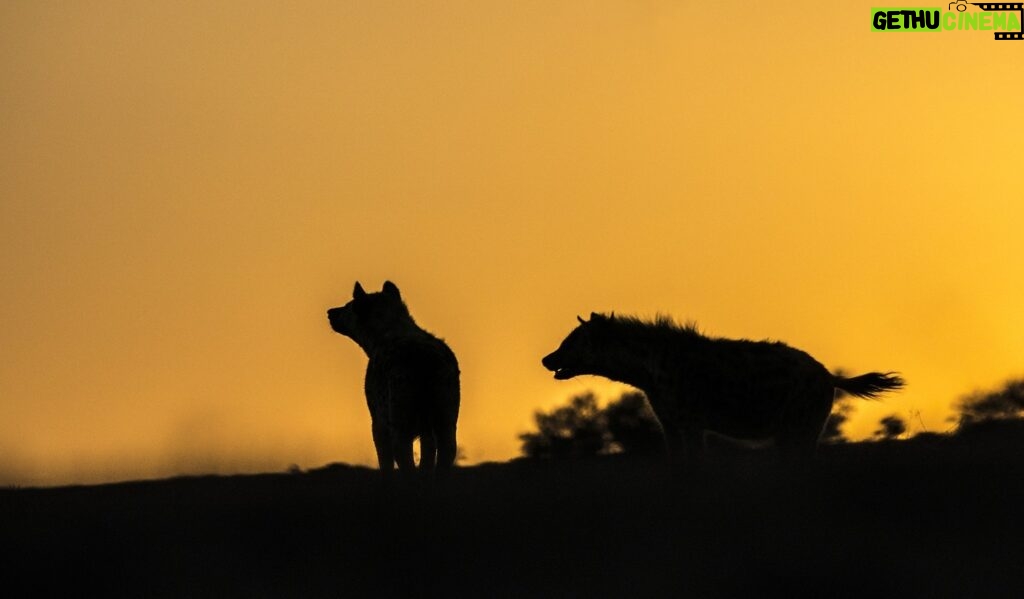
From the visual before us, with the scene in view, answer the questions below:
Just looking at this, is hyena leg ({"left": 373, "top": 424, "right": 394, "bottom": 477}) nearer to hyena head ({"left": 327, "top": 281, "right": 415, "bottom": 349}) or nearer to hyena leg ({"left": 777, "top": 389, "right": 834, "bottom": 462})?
hyena head ({"left": 327, "top": 281, "right": 415, "bottom": 349})

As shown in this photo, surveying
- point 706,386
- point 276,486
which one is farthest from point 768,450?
point 276,486

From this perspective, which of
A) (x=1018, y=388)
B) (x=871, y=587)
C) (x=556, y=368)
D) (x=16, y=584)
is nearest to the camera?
(x=871, y=587)

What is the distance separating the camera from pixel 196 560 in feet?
62.9

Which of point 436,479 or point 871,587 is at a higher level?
point 436,479

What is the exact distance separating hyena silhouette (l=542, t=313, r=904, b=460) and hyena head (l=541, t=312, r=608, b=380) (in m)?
0.86

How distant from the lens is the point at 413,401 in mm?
24188

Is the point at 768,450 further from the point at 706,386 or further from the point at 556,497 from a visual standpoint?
the point at 556,497

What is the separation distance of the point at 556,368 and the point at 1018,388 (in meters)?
6.60

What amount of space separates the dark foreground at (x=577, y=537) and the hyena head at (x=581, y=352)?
14.6ft

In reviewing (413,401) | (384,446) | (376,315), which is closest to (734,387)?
(413,401)

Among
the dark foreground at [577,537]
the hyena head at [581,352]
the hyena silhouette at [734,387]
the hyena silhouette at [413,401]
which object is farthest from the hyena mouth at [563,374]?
the dark foreground at [577,537]

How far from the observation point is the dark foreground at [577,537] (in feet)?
58.6

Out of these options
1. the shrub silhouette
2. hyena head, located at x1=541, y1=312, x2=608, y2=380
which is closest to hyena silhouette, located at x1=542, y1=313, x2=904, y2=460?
hyena head, located at x1=541, y1=312, x2=608, y2=380

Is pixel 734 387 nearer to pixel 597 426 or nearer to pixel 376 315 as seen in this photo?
pixel 376 315
